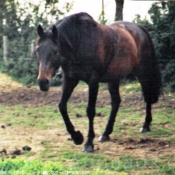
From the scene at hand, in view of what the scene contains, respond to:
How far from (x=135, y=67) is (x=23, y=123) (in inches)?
86.5

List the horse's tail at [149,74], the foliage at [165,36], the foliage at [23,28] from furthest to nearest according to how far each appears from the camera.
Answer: the foliage at [23,28] → the foliage at [165,36] → the horse's tail at [149,74]

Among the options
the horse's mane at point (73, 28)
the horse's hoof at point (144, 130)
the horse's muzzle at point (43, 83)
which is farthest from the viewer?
the horse's hoof at point (144, 130)

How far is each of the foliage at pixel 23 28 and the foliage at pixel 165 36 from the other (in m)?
3.92

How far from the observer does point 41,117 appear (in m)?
8.48

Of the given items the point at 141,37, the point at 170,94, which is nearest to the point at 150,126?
the point at 141,37

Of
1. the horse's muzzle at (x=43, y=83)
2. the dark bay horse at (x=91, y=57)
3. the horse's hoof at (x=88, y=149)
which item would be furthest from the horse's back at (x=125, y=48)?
the horse's muzzle at (x=43, y=83)

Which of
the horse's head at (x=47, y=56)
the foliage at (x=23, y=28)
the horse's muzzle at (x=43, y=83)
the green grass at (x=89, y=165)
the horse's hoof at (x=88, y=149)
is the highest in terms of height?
the horse's head at (x=47, y=56)

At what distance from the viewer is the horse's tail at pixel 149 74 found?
766cm

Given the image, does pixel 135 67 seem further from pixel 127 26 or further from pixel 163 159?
pixel 163 159

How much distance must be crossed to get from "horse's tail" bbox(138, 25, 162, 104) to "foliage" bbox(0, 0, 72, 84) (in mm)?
7637

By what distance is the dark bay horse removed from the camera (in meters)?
5.29

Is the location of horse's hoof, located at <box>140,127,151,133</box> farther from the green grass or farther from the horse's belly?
the green grass

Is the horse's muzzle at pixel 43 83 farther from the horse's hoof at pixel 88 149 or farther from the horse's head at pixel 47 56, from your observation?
the horse's hoof at pixel 88 149

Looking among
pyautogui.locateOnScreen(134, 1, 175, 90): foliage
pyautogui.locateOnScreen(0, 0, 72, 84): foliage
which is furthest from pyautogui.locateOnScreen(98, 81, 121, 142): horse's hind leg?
pyautogui.locateOnScreen(0, 0, 72, 84): foliage
